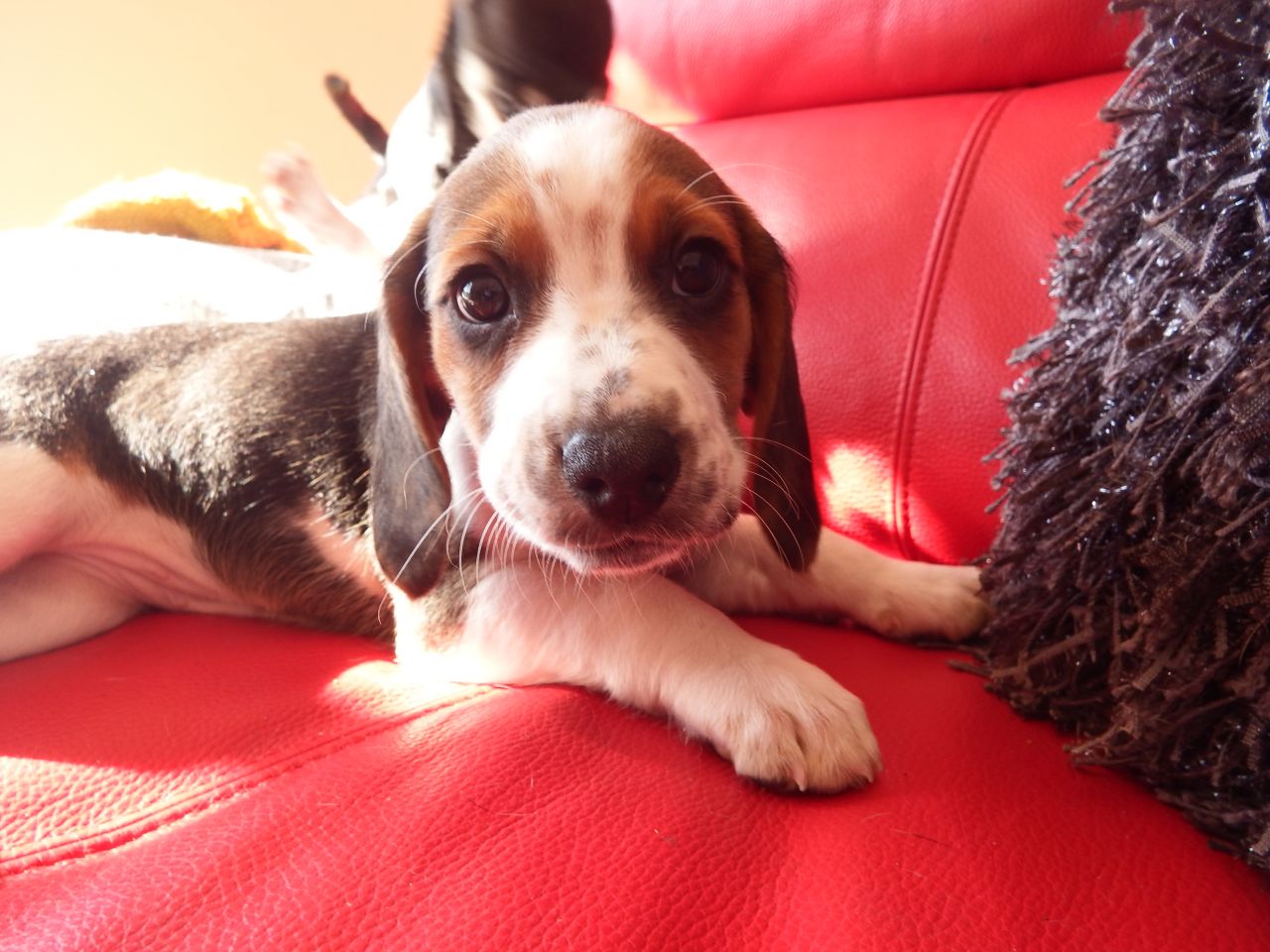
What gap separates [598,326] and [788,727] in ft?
2.04

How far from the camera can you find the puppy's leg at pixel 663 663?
1185 millimetres

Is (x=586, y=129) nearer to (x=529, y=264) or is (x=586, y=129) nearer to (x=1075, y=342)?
(x=529, y=264)

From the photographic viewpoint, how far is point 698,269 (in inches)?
58.8

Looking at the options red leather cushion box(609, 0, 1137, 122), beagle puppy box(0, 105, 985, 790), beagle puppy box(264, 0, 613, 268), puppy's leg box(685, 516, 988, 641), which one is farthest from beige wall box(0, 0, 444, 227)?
puppy's leg box(685, 516, 988, 641)

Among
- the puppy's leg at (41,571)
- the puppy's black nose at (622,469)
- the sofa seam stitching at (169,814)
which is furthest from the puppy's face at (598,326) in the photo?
the puppy's leg at (41,571)

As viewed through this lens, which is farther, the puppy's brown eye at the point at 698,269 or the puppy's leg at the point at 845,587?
the puppy's leg at the point at 845,587

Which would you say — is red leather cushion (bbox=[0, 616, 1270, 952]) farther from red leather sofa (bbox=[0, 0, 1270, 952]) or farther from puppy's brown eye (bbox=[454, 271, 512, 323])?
puppy's brown eye (bbox=[454, 271, 512, 323])

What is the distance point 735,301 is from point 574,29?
1561 mm

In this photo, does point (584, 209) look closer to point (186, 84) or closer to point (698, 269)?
point (698, 269)

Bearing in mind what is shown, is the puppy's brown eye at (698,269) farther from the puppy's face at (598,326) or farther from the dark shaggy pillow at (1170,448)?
the dark shaggy pillow at (1170,448)

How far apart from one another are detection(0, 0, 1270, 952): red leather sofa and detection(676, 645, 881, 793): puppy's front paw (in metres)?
0.03

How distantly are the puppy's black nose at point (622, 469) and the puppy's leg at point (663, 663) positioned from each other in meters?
0.29

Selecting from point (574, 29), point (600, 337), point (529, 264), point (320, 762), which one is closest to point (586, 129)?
point (529, 264)

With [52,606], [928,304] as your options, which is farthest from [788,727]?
[52,606]
